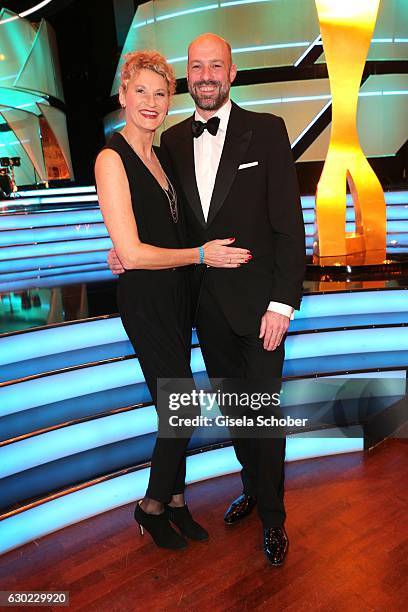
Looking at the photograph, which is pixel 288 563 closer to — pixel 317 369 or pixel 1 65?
pixel 317 369

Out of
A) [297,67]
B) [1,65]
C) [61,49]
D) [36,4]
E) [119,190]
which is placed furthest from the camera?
[61,49]

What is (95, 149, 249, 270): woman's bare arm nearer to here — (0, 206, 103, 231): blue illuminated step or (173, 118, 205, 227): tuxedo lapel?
(173, 118, 205, 227): tuxedo lapel

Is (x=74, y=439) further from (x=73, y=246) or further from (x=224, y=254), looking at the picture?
(x=73, y=246)

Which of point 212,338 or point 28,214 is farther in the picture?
point 28,214

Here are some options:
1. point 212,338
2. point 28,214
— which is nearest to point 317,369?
point 212,338

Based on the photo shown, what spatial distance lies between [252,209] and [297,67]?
7.13 meters

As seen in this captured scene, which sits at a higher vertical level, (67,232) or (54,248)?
(67,232)

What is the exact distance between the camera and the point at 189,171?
1.54 metres

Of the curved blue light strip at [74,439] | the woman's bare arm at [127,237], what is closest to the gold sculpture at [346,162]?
the curved blue light strip at [74,439]

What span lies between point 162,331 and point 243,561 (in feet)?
2.64

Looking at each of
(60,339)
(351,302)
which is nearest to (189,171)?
(60,339)

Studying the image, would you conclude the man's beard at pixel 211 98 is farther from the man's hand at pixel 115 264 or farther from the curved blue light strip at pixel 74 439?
the curved blue light strip at pixel 74 439

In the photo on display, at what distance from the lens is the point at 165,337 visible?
149 cm

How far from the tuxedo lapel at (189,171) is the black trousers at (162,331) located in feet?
0.66
